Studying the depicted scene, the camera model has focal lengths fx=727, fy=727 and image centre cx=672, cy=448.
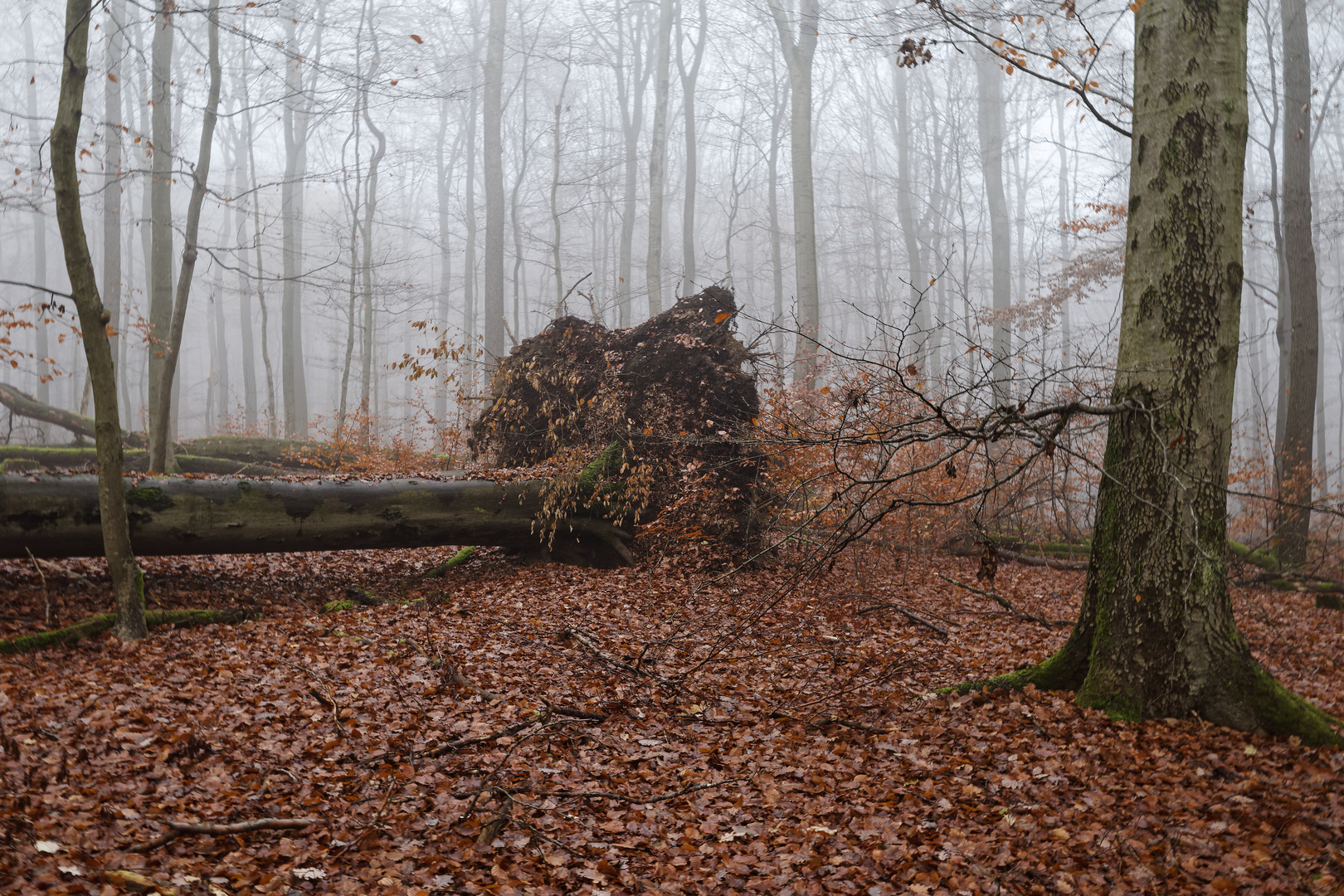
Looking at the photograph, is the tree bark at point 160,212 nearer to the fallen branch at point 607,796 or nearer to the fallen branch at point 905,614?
the fallen branch at point 607,796

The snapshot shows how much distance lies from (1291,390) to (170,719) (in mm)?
13108

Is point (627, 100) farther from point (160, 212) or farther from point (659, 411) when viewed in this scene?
point (659, 411)

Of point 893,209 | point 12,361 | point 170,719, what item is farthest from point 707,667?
point 893,209

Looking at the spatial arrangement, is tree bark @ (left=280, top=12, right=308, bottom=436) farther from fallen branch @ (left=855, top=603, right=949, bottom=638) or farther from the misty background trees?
fallen branch @ (left=855, top=603, right=949, bottom=638)

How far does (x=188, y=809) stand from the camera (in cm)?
324

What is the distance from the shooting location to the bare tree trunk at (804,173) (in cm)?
1324

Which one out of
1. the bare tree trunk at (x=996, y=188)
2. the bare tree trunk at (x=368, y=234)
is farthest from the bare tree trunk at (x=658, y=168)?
the bare tree trunk at (x=996, y=188)

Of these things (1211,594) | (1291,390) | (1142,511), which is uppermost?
(1291,390)

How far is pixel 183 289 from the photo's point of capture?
8.95 metres

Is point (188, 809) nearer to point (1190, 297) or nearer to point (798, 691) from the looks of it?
point (798, 691)

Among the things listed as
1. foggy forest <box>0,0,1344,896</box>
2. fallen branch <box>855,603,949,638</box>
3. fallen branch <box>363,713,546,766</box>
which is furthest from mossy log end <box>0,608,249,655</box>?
fallen branch <box>855,603,949,638</box>

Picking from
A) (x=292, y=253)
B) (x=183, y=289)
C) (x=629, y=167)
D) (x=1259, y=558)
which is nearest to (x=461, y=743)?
(x=183, y=289)

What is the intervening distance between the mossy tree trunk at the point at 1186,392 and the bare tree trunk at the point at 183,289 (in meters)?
9.58

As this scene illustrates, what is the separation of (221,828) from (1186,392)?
509 centimetres
